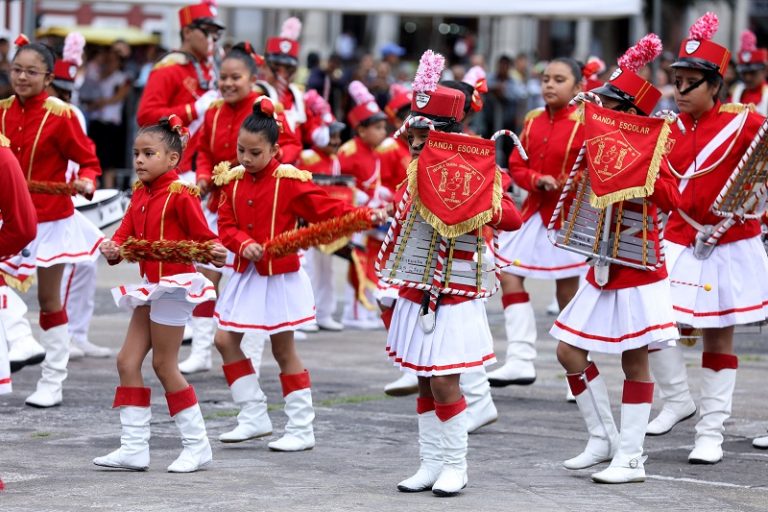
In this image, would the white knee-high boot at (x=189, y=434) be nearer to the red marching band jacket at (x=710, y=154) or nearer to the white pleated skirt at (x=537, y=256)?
the red marching band jacket at (x=710, y=154)

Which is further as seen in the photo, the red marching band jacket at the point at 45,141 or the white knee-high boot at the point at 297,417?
the red marching band jacket at the point at 45,141

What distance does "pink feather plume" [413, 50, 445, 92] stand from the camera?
6.96m

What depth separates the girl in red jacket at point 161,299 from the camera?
289 inches

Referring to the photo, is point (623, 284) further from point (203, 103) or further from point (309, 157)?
point (309, 157)

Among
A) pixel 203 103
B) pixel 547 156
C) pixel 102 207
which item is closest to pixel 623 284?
pixel 547 156

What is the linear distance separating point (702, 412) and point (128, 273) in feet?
29.9

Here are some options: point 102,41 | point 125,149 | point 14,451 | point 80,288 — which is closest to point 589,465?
point 14,451

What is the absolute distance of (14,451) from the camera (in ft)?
25.0

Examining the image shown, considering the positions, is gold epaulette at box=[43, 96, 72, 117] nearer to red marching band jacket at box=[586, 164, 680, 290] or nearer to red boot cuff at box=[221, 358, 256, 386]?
red boot cuff at box=[221, 358, 256, 386]

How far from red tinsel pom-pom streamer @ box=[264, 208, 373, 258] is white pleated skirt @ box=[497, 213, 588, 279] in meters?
2.14

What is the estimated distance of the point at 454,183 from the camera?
6871mm

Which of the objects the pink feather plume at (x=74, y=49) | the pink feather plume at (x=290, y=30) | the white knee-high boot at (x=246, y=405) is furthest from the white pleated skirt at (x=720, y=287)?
the pink feather plume at (x=290, y=30)

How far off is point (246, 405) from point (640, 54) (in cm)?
267

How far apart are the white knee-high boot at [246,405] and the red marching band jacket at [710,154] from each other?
2359 millimetres
